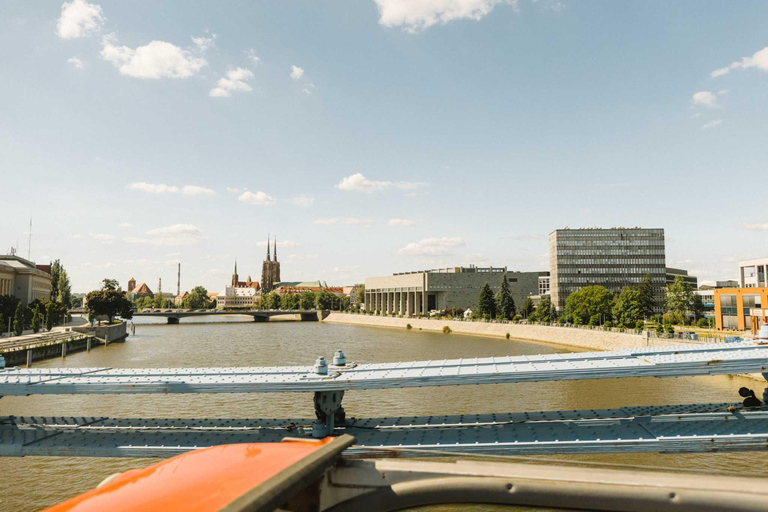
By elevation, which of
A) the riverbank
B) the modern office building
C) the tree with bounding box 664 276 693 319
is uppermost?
the modern office building

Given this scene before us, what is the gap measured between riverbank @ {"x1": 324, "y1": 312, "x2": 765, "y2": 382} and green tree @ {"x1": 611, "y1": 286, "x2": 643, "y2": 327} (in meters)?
7.17

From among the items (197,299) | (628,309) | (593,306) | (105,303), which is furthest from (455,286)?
(197,299)

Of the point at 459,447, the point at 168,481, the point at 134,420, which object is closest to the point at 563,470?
the point at 168,481

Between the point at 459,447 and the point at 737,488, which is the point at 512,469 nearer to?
the point at 737,488

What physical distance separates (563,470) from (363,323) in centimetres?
12123

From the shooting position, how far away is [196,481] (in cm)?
345

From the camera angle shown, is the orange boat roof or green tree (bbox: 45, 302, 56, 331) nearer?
the orange boat roof

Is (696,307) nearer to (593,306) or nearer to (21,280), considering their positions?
(593,306)

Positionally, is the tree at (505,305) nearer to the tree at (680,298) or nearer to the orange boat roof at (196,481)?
the tree at (680,298)

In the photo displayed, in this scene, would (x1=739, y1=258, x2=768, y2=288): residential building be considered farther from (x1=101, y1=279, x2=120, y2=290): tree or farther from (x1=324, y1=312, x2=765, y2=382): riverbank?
(x1=101, y1=279, x2=120, y2=290): tree

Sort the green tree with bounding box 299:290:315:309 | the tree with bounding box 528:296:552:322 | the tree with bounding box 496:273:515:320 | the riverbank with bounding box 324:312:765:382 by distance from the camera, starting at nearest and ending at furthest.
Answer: the riverbank with bounding box 324:312:765:382 → the tree with bounding box 528:296:552:322 → the tree with bounding box 496:273:515:320 → the green tree with bounding box 299:290:315:309

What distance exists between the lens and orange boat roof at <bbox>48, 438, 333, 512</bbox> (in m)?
3.19

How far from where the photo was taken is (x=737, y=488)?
10.2ft

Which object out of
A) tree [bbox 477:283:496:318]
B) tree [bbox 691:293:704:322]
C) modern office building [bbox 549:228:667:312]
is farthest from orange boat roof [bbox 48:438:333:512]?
modern office building [bbox 549:228:667:312]
